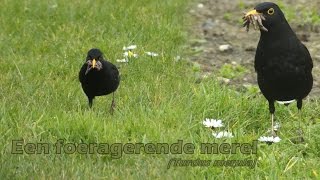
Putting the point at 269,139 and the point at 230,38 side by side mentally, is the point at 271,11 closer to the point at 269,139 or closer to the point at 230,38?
the point at 269,139

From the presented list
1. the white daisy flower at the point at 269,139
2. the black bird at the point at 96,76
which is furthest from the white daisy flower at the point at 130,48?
the white daisy flower at the point at 269,139

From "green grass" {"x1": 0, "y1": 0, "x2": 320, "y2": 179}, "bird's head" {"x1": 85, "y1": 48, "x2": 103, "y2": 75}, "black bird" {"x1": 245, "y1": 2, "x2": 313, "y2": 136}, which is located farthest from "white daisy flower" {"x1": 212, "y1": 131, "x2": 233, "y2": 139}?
"bird's head" {"x1": 85, "y1": 48, "x2": 103, "y2": 75}

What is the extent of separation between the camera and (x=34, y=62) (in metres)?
8.62

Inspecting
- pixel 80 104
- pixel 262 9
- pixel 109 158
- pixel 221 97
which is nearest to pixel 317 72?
→ pixel 221 97

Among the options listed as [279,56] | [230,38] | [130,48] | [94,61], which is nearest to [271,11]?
[279,56]

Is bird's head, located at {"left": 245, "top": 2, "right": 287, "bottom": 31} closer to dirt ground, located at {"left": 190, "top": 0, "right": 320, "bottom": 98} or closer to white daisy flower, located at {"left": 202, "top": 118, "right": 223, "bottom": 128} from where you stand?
white daisy flower, located at {"left": 202, "top": 118, "right": 223, "bottom": 128}

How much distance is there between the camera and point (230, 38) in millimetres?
10141

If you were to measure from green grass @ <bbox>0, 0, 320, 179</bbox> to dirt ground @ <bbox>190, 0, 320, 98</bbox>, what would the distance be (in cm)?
29

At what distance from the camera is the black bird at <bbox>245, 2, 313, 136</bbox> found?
6.48 metres

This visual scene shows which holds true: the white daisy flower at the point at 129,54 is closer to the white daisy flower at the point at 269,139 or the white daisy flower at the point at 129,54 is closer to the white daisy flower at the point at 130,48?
the white daisy flower at the point at 130,48

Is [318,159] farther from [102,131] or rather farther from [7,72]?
[7,72]

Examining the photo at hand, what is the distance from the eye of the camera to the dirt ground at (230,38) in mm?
8805

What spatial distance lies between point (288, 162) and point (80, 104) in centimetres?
238

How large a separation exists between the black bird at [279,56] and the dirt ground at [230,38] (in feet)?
4.62
